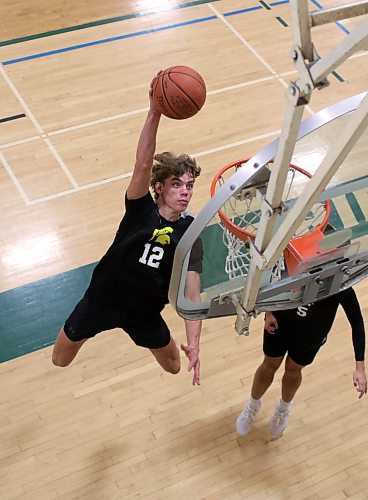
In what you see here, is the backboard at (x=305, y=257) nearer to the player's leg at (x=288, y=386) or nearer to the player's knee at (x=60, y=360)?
the player's leg at (x=288, y=386)

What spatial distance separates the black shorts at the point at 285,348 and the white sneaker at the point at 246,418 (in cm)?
53

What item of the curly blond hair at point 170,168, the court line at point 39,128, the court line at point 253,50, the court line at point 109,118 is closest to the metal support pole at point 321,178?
the curly blond hair at point 170,168

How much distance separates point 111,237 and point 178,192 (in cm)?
224

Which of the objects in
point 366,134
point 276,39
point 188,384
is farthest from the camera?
point 276,39

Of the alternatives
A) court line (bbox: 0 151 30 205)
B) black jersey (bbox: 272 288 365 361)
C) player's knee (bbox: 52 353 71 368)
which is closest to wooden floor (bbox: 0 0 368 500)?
court line (bbox: 0 151 30 205)

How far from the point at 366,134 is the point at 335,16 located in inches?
45.9

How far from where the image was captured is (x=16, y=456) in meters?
4.95

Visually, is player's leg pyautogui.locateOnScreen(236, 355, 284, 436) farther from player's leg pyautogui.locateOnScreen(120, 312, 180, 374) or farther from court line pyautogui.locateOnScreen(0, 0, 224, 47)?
court line pyautogui.locateOnScreen(0, 0, 224, 47)

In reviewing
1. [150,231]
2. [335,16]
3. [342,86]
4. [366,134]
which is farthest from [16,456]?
[342,86]

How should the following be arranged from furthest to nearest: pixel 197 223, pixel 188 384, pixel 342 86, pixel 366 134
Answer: pixel 342 86, pixel 188 384, pixel 366 134, pixel 197 223

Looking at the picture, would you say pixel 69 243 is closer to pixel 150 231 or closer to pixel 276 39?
pixel 150 231

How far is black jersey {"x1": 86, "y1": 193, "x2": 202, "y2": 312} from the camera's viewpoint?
13.6 ft

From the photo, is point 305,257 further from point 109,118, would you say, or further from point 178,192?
point 109,118

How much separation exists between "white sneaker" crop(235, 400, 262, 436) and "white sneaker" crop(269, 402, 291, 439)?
12 cm
